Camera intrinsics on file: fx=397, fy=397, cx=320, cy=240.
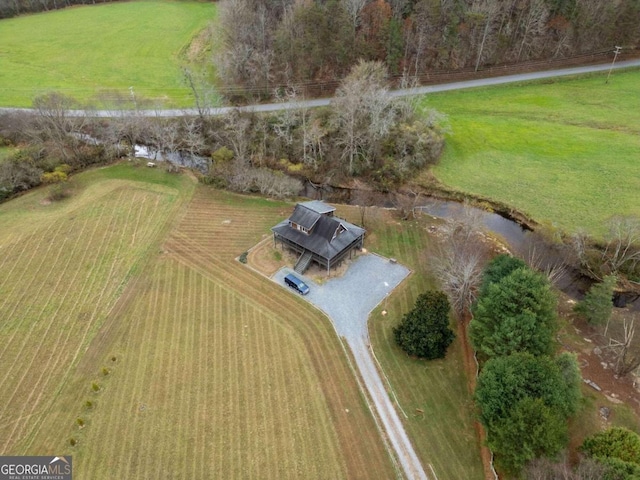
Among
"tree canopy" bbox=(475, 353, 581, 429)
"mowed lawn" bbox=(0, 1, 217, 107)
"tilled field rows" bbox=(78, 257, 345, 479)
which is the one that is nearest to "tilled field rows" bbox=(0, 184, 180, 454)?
"tilled field rows" bbox=(78, 257, 345, 479)

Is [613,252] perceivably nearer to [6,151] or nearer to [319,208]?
[319,208]

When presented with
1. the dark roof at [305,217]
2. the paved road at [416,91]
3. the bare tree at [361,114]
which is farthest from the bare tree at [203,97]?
the dark roof at [305,217]

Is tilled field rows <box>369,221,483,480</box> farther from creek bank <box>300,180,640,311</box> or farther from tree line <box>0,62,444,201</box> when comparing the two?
tree line <box>0,62,444,201</box>

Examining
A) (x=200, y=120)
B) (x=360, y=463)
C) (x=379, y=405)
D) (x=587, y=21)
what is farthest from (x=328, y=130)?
(x=587, y=21)

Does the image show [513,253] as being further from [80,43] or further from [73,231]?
[80,43]

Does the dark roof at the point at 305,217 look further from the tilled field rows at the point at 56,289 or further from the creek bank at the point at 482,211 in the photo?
the tilled field rows at the point at 56,289

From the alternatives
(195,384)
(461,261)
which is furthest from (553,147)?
(195,384)
